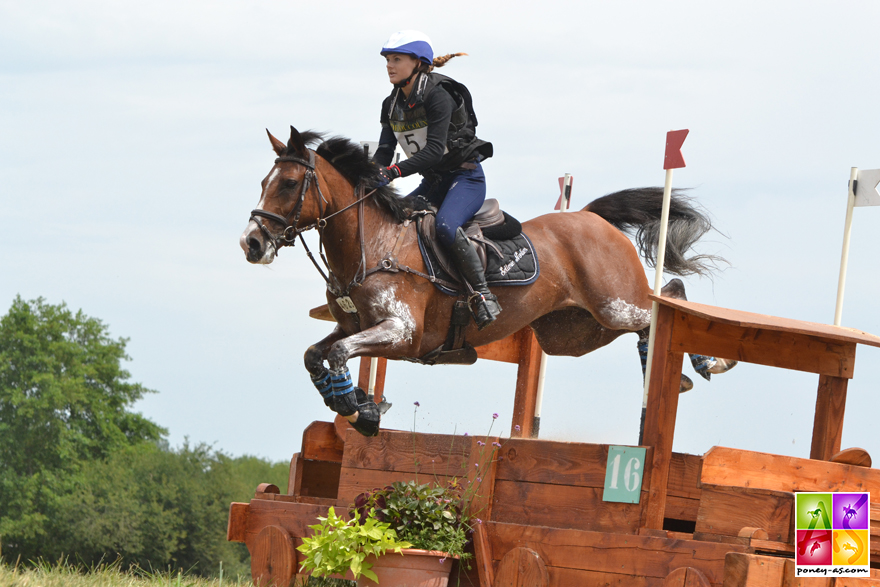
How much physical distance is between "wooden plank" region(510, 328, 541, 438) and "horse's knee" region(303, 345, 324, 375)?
2.09 m

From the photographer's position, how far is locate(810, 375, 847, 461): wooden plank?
4.50 metres

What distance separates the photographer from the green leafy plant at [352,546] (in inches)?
160

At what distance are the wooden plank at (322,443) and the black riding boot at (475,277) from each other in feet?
5.15

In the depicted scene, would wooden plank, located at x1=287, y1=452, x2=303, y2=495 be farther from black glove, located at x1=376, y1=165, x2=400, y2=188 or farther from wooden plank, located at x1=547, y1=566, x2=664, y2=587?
wooden plank, located at x1=547, y1=566, x2=664, y2=587

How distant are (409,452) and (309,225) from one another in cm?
129

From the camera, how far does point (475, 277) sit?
474cm

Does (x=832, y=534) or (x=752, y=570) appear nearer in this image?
(x=752, y=570)

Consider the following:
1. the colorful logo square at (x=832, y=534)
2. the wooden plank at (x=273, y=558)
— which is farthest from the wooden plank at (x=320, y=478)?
the colorful logo square at (x=832, y=534)

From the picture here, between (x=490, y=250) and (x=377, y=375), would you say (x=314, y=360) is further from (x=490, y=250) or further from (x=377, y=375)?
(x=377, y=375)

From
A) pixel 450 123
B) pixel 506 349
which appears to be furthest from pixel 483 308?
pixel 506 349

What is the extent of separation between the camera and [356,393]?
4.58 metres

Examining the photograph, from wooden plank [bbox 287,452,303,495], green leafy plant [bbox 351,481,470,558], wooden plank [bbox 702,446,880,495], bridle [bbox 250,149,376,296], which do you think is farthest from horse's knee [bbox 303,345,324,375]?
wooden plank [bbox 702,446,880,495]

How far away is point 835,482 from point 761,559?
845mm

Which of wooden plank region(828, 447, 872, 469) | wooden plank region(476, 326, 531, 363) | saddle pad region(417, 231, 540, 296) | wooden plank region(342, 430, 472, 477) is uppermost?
saddle pad region(417, 231, 540, 296)
